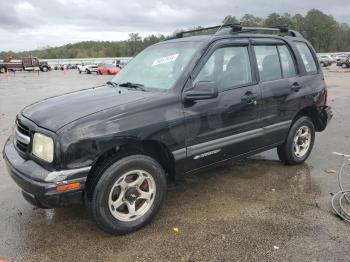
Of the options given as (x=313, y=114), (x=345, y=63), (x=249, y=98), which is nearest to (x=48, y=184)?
(x=249, y=98)

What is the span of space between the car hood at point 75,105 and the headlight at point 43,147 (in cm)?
10

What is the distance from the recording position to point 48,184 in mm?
3061

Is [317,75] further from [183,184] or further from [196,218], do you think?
[196,218]

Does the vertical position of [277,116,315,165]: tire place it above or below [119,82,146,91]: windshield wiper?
below

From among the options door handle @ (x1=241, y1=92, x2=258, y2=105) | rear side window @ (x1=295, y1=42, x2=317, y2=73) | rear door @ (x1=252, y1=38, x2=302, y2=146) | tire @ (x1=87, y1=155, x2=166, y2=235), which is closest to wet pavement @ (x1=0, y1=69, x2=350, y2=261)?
tire @ (x1=87, y1=155, x2=166, y2=235)

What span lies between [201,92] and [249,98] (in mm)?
933

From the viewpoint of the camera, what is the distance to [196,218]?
12.6 ft

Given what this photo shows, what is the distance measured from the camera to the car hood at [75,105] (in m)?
3.29

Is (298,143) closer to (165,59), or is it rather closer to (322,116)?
(322,116)

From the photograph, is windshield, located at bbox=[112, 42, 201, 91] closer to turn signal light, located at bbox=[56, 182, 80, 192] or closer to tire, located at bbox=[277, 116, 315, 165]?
turn signal light, located at bbox=[56, 182, 80, 192]

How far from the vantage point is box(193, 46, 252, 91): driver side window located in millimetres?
4086

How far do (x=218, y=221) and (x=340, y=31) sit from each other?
370ft

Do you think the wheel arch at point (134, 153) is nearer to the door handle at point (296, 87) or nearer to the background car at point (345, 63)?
the door handle at point (296, 87)

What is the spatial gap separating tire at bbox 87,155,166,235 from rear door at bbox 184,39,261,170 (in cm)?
50
